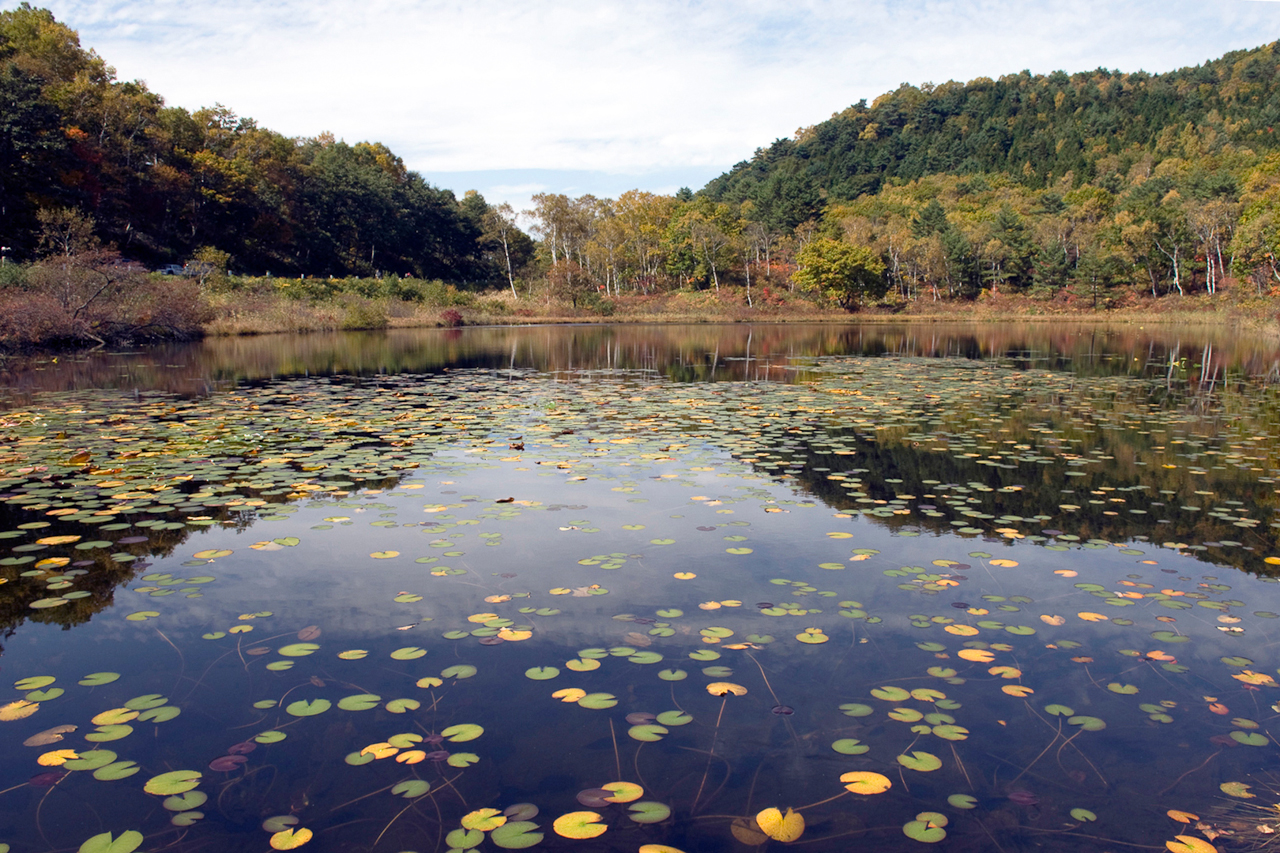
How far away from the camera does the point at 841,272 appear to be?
61375 millimetres

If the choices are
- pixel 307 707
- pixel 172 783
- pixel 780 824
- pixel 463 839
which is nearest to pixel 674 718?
pixel 780 824

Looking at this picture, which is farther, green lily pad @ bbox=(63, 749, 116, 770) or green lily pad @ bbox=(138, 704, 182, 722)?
green lily pad @ bbox=(138, 704, 182, 722)

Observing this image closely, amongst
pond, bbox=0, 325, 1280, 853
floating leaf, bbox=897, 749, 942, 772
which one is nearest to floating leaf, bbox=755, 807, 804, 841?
pond, bbox=0, 325, 1280, 853

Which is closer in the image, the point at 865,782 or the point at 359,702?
the point at 865,782

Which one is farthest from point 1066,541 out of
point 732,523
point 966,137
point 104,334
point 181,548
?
point 966,137

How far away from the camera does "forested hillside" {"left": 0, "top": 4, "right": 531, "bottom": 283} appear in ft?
125

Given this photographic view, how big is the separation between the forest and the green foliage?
0.55 ft

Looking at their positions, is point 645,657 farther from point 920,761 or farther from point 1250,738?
point 1250,738

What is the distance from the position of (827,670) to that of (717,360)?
Result: 18079mm

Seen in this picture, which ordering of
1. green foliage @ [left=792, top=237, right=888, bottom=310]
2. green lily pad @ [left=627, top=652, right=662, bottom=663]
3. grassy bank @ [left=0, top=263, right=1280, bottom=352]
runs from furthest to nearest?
green foliage @ [left=792, top=237, right=888, bottom=310] < grassy bank @ [left=0, top=263, right=1280, bottom=352] < green lily pad @ [left=627, top=652, right=662, bottom=663]

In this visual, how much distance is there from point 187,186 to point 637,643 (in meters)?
56.3

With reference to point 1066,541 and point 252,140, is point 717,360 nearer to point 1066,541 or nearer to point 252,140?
point 1066,541

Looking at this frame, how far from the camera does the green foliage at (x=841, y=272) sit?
6131 cm

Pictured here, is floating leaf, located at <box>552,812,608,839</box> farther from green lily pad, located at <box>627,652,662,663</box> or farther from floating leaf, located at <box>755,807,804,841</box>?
green lily pad, located at <box>627,652,662,663</box>
